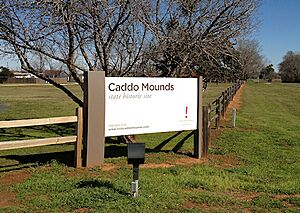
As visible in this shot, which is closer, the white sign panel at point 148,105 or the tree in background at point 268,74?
the white sign panel at point 148,105

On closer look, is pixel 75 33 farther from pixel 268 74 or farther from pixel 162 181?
pixel 268 74

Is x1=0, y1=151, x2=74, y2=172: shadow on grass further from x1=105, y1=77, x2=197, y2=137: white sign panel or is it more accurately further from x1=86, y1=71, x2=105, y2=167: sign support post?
x1=105, y1=77, x2=197, y2=137: white sign panel

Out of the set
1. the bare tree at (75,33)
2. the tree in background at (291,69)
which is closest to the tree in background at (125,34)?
the bare tree at (75,33)

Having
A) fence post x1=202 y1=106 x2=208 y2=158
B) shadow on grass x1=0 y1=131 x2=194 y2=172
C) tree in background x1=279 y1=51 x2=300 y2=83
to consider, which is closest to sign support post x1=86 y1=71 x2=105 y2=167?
shadow on grass x1=0 y1=131 x2=194 y2=172

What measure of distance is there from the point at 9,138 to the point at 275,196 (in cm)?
906

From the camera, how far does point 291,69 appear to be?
12044cm

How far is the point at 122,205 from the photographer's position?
5473 millimetres

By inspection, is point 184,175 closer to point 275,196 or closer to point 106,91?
point 275,196

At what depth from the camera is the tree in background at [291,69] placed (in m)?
119

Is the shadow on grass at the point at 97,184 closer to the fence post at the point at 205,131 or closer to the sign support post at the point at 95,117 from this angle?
the sign support post at the point at 95,117

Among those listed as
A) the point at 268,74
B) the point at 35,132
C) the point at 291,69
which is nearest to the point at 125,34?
the point at 35,132

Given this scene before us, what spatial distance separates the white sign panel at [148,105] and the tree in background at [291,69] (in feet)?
382

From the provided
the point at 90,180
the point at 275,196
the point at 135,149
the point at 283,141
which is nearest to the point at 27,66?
the point at 90,180

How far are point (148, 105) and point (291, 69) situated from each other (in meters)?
120
